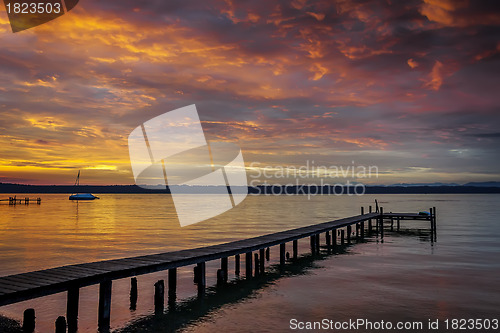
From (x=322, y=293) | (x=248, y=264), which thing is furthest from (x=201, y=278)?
(x=322, y=293)

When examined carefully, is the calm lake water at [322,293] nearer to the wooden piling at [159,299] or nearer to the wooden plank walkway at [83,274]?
the wooden piling at [159,299]

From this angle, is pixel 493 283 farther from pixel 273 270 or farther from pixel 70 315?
pixel 70 315

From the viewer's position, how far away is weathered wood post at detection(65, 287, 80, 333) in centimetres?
1050

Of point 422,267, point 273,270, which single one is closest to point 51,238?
point 273,270

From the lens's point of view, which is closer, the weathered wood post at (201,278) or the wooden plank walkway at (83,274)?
the wooden plank walkway at (83,274)

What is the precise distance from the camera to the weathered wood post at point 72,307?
413 inches

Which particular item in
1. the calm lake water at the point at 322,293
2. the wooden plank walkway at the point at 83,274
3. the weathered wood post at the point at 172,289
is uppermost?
the wooden plank walkway at the point at 83,274

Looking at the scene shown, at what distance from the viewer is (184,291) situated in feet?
49.9

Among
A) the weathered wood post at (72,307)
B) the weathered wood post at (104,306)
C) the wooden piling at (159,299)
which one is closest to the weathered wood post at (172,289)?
the wooden piling at (159,299)

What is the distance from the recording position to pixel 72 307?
10.7 m

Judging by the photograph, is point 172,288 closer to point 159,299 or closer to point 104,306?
point 159,299

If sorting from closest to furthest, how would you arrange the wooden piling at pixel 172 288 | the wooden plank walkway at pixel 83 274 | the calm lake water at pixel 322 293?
1. the wooden plank walkway at pixel 83 274
2. the calm lake water at pixel 322 293
3. the wooden piling at pixel 172 288

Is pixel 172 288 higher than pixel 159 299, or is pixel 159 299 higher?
pixel 159 299

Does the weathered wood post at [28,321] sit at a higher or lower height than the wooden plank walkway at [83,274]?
lower
